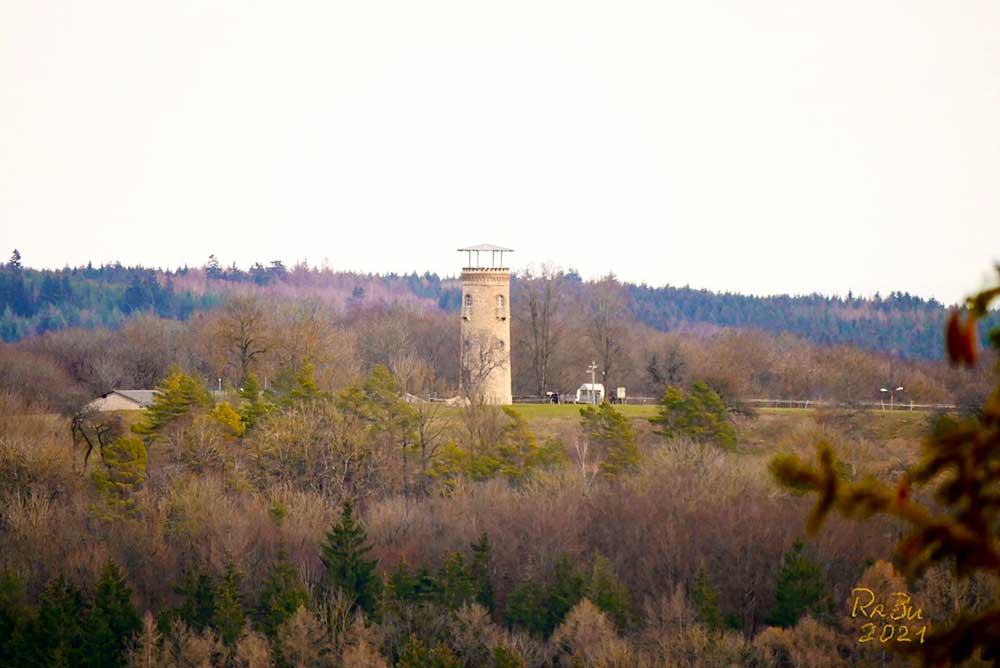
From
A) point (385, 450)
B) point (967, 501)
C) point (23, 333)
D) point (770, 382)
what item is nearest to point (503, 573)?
point (385, 450)

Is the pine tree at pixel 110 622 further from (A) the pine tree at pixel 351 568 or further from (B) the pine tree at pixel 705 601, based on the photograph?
(B) the pine tree at pixel 705 601

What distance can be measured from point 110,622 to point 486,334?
1289 inches

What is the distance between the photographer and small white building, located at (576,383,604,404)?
72.9 metres

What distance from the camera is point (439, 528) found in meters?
45.1

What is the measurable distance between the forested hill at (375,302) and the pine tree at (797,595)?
96.9 m

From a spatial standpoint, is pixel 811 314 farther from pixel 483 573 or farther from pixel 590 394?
pixel 483 573

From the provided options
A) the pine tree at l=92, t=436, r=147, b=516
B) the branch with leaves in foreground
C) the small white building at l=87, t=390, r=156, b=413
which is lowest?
the pine tree at l=92, t=436, r=147, b=516

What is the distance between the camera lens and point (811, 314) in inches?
7362

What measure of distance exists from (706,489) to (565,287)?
282 ft

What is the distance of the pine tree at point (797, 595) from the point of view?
34219 mm

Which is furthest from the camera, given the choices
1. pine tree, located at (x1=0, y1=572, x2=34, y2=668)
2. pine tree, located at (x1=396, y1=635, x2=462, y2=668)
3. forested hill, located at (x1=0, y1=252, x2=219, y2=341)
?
forested hill, located at (x1=0, y1=252, x2=219, y2=341)

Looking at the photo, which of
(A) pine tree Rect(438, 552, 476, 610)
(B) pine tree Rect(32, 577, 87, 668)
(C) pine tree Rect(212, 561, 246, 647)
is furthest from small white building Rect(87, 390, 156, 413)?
(B) pine tree Rect(32, 577, 87, 668)

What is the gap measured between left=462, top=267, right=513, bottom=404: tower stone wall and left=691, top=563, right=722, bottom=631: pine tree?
90.9 ft

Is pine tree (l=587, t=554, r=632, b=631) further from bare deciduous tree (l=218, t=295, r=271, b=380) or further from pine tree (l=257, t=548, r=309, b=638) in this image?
bare deciduous tree (l=218, t=295, r=271, b=380)
